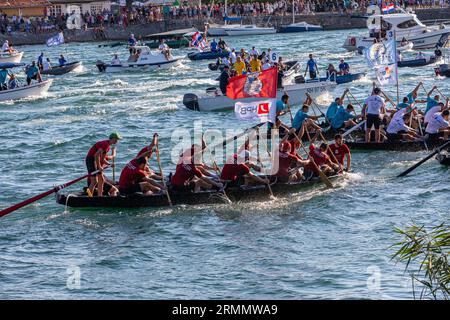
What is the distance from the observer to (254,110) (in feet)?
73.2

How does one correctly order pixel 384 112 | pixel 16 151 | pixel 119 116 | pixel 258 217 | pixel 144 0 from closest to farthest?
pixel 258 217 < pixel 384 112 < pixel 16 151 < pixel 119 116 < pixel 144 0

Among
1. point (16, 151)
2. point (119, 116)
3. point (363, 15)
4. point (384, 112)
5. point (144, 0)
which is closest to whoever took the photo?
point (384, 112)

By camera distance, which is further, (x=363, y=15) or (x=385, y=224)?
(x=363, y=15)

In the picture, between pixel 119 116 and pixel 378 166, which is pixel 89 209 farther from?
pixel 119 116

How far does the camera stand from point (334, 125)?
29.2 metres

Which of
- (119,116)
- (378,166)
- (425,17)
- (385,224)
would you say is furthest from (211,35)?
(385,224)

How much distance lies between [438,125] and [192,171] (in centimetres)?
787

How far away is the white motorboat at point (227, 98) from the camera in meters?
37.8

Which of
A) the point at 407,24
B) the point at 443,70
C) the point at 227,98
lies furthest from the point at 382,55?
the point at 407,24

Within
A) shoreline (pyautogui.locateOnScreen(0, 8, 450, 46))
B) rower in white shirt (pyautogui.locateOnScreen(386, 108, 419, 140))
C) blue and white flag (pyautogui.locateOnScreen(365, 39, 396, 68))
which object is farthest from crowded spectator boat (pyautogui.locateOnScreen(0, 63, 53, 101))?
shoreline (pyautogui.locateOnScreen(0, 8, 450, 46))

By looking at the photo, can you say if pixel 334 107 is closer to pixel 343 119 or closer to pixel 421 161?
pixel 343 119

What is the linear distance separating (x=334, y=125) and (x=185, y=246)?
411 inches

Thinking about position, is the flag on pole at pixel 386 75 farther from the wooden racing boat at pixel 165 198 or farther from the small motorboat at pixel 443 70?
the small motorboat at pixel 443 70

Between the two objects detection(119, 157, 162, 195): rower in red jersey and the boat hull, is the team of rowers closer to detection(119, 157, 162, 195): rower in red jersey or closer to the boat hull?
detection(119, 157, 162, 195): rower in red jersey
